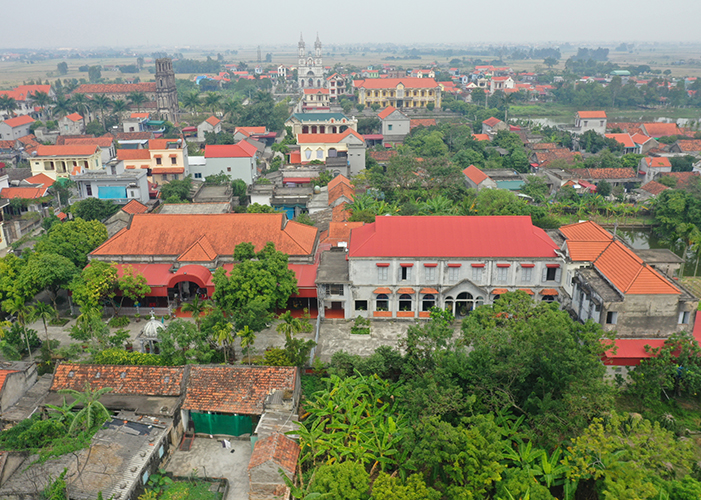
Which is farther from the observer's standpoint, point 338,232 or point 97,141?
point 97,141

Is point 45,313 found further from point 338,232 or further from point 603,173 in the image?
point 603,173

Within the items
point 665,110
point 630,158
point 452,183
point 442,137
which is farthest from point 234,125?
point 665,110

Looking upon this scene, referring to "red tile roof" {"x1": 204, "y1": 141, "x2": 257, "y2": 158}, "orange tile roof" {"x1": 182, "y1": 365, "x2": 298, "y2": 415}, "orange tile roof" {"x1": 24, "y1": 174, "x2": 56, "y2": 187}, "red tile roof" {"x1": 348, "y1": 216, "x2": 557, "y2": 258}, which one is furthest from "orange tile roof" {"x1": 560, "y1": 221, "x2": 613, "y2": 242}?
"orange tile roof" {"x1": 24, "y1": 174, "x2": 56, "y2": 187}

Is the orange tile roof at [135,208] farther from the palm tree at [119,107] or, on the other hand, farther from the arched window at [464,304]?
the palm tree at [119,107]

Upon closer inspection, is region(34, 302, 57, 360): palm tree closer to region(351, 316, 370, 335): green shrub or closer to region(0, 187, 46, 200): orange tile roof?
region(351, 316, 370, 335): green shrub

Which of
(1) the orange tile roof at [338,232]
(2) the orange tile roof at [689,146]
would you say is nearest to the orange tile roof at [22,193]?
(1) the orange tile roof at [338,232]

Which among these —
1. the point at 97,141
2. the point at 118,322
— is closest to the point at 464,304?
the point at 118,322
